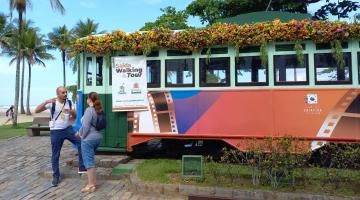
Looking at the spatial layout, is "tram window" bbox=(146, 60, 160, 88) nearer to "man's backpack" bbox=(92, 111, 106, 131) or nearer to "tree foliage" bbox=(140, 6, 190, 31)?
"man's backpack" bbox=(92, 111, 106, 131)

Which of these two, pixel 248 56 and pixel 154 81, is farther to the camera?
pixel 154 81

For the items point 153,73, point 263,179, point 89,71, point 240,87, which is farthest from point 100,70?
point 263,179

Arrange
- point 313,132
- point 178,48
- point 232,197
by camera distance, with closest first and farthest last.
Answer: point 232,197, point 313,132, point 178,48

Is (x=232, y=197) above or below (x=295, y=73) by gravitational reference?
below

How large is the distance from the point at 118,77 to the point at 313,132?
4.68m

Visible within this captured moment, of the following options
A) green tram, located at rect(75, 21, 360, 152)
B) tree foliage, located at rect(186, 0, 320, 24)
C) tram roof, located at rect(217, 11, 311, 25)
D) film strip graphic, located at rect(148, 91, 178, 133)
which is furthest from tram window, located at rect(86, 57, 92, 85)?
tree foliage, located at rect(186, 0, 320, 24)

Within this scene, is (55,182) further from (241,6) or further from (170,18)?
(170,18)

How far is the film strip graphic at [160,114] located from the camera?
30.4 ft

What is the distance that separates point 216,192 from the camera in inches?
253

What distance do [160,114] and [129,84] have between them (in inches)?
42.2

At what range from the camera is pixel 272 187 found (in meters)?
6.45

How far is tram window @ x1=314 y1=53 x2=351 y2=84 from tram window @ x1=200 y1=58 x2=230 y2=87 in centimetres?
194

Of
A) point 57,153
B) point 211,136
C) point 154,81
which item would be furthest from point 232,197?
point 154,81

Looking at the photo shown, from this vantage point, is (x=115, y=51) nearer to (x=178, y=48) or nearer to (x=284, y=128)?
(x=178, y=48)
